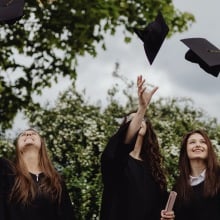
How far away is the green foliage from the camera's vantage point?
8656mm

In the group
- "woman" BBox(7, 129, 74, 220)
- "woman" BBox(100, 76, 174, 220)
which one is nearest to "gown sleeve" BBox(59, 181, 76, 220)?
"woman" BBox(7, 129, 74, 220)

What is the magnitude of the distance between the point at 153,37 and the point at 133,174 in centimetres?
107

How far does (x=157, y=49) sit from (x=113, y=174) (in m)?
1.02

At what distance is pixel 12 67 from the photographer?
13.8 meters

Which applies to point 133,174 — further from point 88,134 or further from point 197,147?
point 88,134

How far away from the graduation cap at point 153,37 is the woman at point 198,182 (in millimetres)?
687

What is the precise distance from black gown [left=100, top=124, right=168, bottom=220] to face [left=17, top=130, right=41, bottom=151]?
0.61 m

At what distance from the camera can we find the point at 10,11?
5.64m

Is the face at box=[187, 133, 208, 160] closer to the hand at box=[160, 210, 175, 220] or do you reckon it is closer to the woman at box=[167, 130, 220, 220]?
the woman at box=[167, 130, 220, 220]

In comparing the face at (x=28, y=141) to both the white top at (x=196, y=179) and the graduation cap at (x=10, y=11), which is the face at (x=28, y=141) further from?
the white top at (x=196, y=179)

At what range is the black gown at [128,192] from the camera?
5910mm

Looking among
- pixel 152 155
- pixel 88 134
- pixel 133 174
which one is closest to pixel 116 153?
pixel 133 174

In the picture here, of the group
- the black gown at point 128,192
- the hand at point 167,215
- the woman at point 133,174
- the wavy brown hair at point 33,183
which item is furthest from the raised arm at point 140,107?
the wavy brown hair at point 33,183

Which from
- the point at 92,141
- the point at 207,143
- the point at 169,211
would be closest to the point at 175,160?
the point at 92,141
